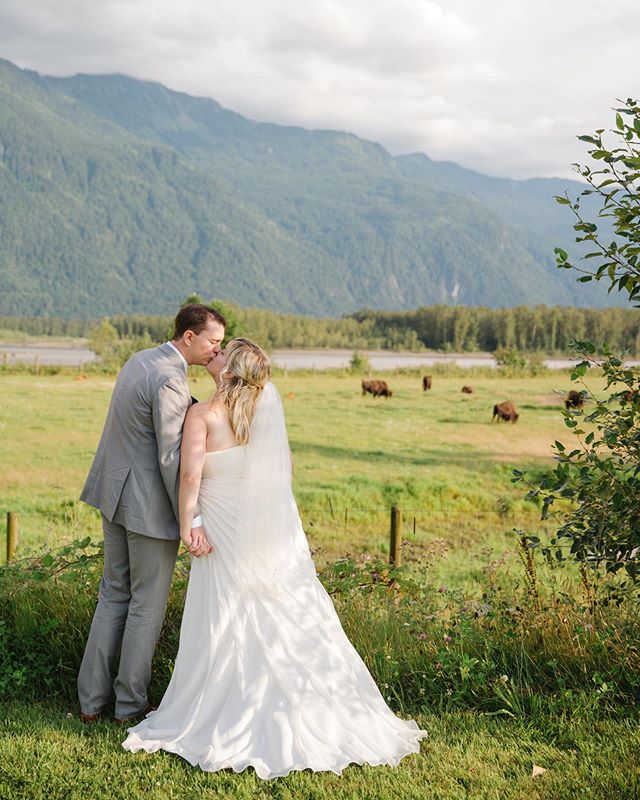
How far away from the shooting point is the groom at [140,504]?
432 centimetres

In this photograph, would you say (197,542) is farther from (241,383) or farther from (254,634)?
(241,383)

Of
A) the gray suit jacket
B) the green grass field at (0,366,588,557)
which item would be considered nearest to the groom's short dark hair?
the gray suit jacket

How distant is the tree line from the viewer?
407ft

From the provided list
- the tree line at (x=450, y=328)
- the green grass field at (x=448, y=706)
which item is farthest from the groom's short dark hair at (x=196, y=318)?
the tree line at (x=450, y=328)

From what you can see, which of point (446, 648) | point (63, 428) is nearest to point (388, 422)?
point (63, 428)

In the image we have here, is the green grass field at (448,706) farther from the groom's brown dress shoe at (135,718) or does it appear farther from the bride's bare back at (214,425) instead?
the bride's bare back at (214,425)

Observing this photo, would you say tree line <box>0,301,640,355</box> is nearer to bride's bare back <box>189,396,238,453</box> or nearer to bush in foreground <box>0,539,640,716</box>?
bush in foreground <box>0,539,640,716</box>

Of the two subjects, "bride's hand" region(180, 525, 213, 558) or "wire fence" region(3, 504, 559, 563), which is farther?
"wire fence" region(3, 504, 559, 563)

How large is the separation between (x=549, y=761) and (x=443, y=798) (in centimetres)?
64

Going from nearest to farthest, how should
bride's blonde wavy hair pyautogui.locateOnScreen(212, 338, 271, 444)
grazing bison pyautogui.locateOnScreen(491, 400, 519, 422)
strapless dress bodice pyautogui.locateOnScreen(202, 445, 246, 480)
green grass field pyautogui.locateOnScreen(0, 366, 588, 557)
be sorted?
bride's blonde wavy hair pyautogui.locateOnScreen(212, 338, 271, 444), strapless dress bodice pyautogui.locateOnScreen(202, 445, 246, 480), green grass field pyautogui.locateOnScreen(0, 366, 588, 557), grazing bison pyautogui.locateOnScreen(491, 400, 519, 422)

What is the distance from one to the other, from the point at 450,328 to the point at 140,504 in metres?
132

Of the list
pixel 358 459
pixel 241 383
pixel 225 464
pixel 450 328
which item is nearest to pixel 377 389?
pixel 358 459

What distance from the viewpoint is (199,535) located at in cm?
434

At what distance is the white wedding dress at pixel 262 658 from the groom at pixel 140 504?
8.3 inches
